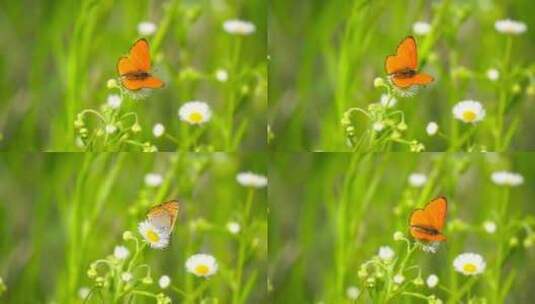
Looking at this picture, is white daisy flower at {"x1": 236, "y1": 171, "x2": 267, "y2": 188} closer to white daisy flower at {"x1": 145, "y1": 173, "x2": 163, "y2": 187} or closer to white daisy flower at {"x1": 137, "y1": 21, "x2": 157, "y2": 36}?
white daisy flower at {"x1": 145, "y1": 173, "x2": 163, "y2": 187}

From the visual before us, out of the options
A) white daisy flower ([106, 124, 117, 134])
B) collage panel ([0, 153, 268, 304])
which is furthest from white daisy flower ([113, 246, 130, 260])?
white daisy flower ([106, 124, 117, 134])

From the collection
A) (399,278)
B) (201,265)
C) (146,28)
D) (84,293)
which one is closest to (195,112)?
(146,28)

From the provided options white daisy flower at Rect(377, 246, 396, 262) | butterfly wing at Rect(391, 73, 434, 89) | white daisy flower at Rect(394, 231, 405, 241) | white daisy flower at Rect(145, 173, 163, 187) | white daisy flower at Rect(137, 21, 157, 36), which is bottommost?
white daisy flower at Rect(377, 246, 396, 262)

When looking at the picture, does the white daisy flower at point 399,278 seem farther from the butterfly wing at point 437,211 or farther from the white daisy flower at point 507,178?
the white daisy flower at point 507,178

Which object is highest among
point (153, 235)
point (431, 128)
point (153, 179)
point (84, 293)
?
point (431, 128)

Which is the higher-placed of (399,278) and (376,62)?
(376,62)

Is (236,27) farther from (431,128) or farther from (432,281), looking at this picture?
(432,281)

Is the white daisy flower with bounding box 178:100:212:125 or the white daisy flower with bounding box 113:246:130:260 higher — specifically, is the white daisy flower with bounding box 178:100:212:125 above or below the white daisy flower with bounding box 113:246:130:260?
above
